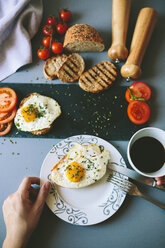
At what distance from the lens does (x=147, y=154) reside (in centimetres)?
193

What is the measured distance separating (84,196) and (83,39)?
176 cm

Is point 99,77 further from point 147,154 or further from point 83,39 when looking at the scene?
point 147,154

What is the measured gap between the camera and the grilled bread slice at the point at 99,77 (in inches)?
93.1

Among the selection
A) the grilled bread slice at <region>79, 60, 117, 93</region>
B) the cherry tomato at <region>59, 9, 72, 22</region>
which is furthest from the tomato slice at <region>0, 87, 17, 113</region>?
the cherry tomato at <region>59, 9, 72, 22</region>

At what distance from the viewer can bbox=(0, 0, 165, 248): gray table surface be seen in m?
2.06

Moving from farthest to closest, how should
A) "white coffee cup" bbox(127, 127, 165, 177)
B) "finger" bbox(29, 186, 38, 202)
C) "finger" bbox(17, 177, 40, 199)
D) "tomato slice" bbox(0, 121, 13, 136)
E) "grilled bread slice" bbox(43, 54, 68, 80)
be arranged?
"grilled bread slice" bbox(43, 54, 68, 80) → "tomato slice" bbox(0, 121, 13, 136) → "finger" bbox(29, 186, 38, 202) → "finger" bbox(17, 177, 40, 199) → "white coffee cup" bbox(127, 127, 165, 177)

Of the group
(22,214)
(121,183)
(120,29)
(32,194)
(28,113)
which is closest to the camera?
(22,214)

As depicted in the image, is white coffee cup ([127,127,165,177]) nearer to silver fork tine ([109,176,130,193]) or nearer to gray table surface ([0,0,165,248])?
silver fork tine ([109,176,130,193])

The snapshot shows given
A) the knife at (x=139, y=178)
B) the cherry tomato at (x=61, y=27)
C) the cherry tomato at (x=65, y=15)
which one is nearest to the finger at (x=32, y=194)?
the knife at (x=139, y=178)

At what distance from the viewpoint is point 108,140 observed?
2.29 metres

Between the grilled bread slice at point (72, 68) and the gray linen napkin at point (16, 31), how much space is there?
1.51 ft

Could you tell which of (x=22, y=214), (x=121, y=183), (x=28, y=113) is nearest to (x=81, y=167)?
(x=121, y=183)

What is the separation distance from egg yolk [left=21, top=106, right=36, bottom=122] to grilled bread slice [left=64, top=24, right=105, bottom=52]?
0.90m

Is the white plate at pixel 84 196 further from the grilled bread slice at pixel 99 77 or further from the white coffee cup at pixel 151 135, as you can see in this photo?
the grilled bread slice at pixel 99 77
